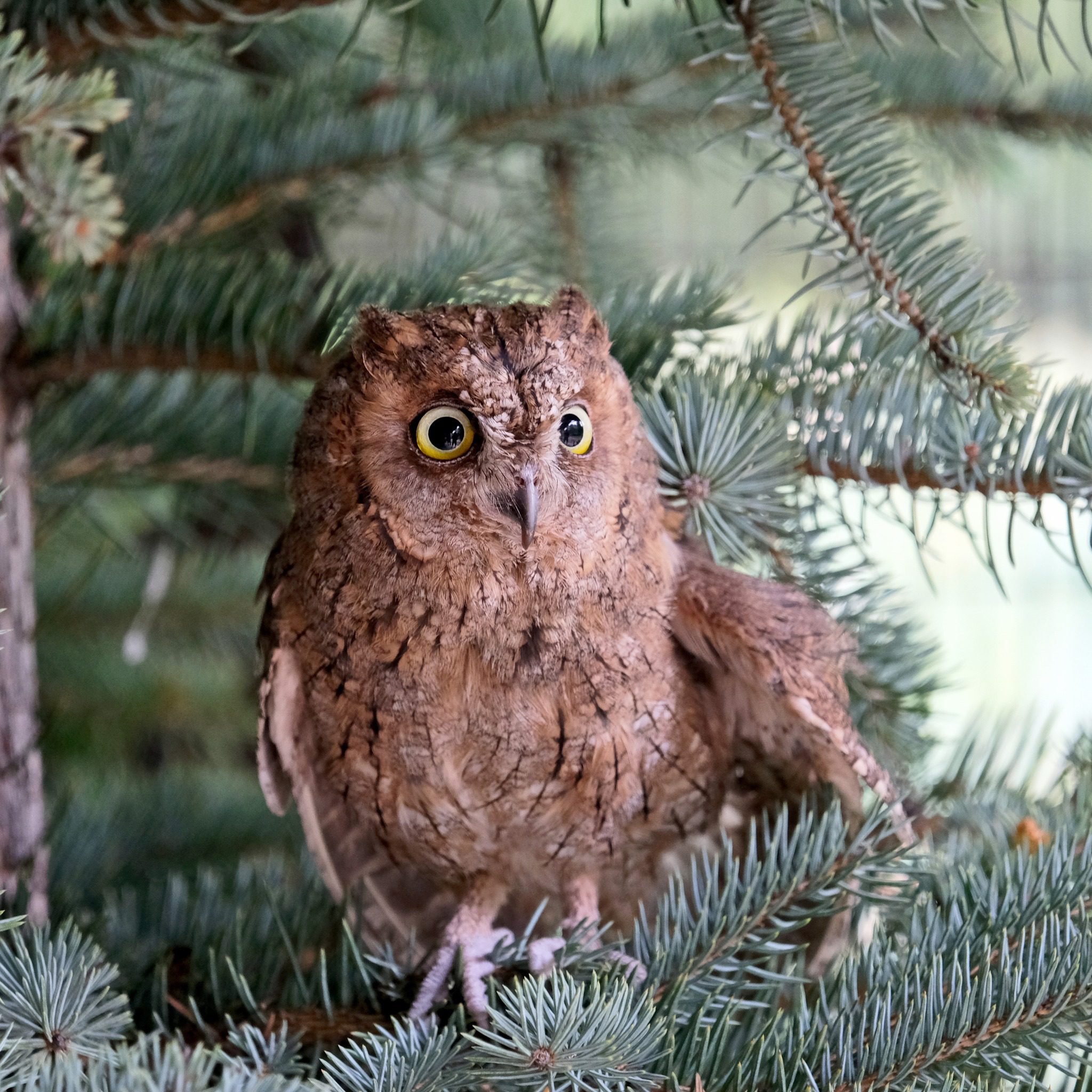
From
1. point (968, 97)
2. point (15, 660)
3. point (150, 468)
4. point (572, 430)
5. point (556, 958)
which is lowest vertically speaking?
point (556, 958)

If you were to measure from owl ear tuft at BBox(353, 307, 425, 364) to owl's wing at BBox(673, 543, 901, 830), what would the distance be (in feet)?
1.18

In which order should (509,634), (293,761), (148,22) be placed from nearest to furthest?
1. (148,22)
2. (509,634)
3. (293,761)

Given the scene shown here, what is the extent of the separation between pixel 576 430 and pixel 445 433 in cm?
12

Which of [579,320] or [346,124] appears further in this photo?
[346,124]

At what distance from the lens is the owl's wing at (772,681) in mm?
967

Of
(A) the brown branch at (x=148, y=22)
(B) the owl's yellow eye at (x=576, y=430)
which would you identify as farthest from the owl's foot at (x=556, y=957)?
(A) the brown branch at (x=148, y=22)

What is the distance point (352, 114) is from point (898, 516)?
74cm

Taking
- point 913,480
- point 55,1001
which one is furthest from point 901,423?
point 55,1001

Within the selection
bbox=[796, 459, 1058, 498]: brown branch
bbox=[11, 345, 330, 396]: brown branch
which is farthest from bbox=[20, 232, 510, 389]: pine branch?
bbox=[796, 459, 1058, 498]: brown branch

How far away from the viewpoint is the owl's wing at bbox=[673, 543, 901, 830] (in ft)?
3.17

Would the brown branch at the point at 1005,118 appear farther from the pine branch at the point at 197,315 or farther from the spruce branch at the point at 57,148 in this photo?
the spruce branch at the point at 57,148

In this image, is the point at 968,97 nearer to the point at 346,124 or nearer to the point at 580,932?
the point at 346,124

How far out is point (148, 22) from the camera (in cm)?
83

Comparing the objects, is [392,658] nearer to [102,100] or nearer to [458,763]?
[458,763]
